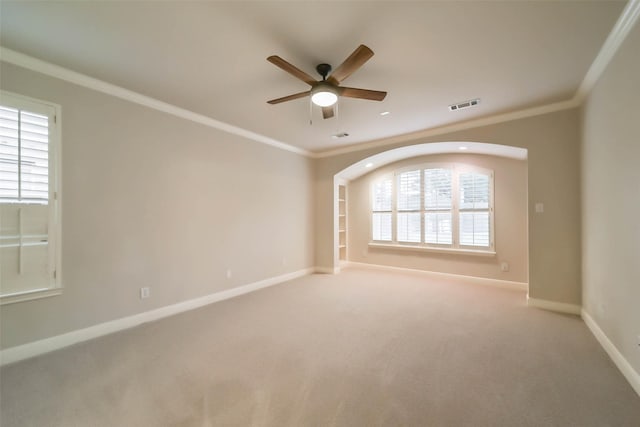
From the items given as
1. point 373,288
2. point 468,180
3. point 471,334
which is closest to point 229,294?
point 373,288

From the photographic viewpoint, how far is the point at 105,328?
271cm

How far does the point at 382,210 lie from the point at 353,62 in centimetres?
429

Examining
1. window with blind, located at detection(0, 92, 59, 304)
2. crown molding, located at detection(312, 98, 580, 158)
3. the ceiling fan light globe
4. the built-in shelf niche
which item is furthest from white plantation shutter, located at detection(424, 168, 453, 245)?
window with blind, located at detection(0, 92, 59, 304)

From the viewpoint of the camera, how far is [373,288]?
14.5 ft

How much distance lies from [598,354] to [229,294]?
14.2 ft

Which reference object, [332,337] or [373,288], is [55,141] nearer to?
[332,337]

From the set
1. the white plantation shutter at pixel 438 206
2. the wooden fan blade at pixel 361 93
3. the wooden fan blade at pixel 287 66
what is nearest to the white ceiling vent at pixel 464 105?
the wooden fan blade at pixel 361 93

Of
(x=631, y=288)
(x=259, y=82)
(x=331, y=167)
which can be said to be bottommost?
(x=631, y=288)

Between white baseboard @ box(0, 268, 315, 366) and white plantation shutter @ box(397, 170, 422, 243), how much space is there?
11.3 feet

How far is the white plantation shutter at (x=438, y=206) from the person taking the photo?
5.04 m

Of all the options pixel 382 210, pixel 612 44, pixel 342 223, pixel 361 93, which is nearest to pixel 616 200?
pixel 612 44

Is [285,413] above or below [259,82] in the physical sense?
below

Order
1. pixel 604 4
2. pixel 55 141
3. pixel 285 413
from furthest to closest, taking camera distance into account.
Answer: pixel 55 141 < pixel 604 4 < pixel 285 413

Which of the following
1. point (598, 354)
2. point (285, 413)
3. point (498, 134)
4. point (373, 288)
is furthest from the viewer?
point (373, 288)
